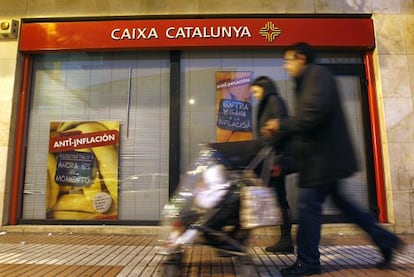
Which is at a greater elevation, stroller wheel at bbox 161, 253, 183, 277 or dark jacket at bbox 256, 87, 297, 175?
dark jacket at bbox 256, 87, 297, 175

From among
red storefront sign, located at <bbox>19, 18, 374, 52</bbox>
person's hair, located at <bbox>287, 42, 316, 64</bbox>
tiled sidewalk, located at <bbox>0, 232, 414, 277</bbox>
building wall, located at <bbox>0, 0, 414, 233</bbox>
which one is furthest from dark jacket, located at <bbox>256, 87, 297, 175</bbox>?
building wall, located at <bbox>0, 0, 414, 233</bbox>

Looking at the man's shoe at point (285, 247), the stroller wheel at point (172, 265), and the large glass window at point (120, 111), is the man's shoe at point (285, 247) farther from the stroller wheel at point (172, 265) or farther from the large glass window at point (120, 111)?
the large glass window at point (120, 111)

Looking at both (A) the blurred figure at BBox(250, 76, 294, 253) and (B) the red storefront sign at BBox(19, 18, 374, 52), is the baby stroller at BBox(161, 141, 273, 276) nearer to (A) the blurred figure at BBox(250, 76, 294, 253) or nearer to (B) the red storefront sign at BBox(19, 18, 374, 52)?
(A) the blurred figure at BBox(250, 76, 294, 253)

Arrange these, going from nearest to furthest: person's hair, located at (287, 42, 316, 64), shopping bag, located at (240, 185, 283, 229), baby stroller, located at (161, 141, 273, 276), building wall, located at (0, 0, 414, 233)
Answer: shopping bag, located at (240, 185, 283, 229) → baby stroller, located at (161, 141, 273, 276) → person's hair, located at (287, 42, 316, 64) → building wall, located at (0, 0, 414, 233)

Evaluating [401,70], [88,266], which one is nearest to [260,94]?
[88,266]

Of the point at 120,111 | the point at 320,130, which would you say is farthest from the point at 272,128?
the point at 120,111

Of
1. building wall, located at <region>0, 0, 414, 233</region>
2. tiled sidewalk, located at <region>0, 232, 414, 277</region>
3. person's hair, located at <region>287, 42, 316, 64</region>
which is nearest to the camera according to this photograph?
person's hair, located at <region>287, 42, 316, 64</region>

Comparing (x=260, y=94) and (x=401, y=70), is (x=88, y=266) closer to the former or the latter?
(x=260, y=94)

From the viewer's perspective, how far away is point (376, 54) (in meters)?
7.01

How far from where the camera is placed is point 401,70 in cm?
692

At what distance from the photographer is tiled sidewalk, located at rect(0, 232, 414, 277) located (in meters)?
3.91

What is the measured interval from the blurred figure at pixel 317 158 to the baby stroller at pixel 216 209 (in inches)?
14.3

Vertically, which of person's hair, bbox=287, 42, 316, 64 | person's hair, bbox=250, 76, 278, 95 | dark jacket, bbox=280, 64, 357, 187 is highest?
person's hair, bbox=287, 42, 316, 64

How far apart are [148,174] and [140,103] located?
134 centimetres
